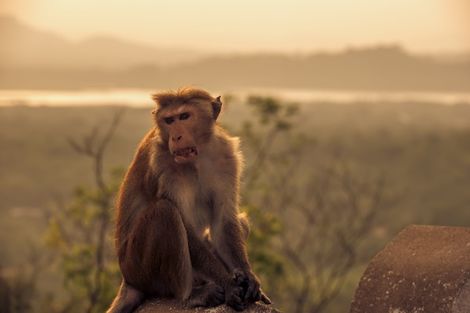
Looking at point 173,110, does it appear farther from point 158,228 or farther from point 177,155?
point 158,228

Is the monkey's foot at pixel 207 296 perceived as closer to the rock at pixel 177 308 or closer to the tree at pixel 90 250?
the rock at pixel 177 308

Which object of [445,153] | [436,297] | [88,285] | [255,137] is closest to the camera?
[436,297]

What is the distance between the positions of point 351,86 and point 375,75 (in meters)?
3.23

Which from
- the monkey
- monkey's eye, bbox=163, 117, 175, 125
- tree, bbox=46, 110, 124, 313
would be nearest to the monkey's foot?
the monkey

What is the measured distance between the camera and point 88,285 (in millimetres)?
23922

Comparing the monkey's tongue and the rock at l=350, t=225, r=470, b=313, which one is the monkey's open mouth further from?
the rock at l=350, t=225, r=470, b=313

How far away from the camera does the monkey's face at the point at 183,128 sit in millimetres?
6766

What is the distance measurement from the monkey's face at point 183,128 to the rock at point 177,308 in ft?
3.50

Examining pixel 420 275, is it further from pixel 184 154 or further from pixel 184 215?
pixel 184 154

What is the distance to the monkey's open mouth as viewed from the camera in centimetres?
675

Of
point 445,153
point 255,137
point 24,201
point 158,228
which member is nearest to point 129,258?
point 158,228

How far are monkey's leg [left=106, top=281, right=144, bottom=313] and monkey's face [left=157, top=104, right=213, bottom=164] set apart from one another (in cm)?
107

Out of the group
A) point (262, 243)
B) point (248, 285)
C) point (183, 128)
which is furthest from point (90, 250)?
point (248, 285)

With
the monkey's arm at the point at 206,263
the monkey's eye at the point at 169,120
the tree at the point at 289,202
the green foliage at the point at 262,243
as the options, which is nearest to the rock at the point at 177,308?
the monkey's arm at the point at 206,263
